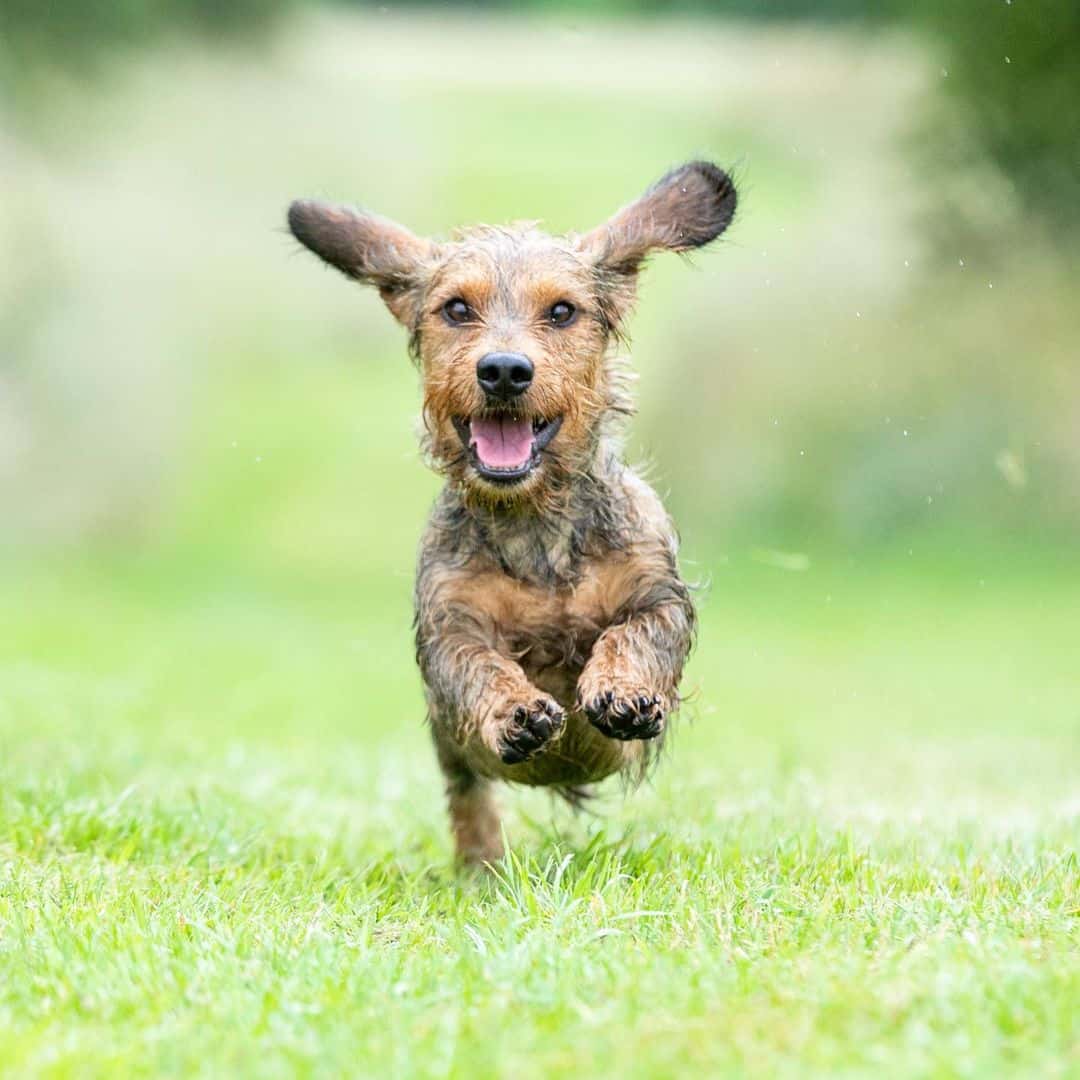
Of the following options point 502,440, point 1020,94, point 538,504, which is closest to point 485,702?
point 538,504

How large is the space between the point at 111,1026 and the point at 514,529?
7.97 feet

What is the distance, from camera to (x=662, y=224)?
646 centimetres

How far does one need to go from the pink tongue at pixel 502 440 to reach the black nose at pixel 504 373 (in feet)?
0.51

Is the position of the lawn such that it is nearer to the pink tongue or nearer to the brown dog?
the brown dog

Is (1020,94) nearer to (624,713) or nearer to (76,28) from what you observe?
(76,28)

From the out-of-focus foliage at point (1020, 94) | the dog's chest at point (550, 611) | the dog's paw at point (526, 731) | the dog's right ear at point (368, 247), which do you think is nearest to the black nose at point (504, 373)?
the dog's chest at point (550, 611)

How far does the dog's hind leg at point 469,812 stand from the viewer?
6.80 m

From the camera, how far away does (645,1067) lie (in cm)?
365

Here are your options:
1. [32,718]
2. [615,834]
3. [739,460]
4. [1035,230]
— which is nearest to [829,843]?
[615,834]

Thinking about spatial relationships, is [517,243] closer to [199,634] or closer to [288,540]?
[199,634]

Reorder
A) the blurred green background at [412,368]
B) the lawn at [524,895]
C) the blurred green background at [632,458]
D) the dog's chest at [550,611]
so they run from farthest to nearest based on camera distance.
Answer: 1. the blurred green background at [412,368]
2. the dog's chest at [550,611]
3. the blurred green background at [632,458]
4. the lawn at [524,895]

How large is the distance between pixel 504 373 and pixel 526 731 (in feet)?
3.63

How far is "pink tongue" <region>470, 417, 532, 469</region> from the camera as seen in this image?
19.5 ft

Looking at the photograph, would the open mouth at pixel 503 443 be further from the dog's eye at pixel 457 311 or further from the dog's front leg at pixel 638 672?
the dog's front leg at pixel 638 672
